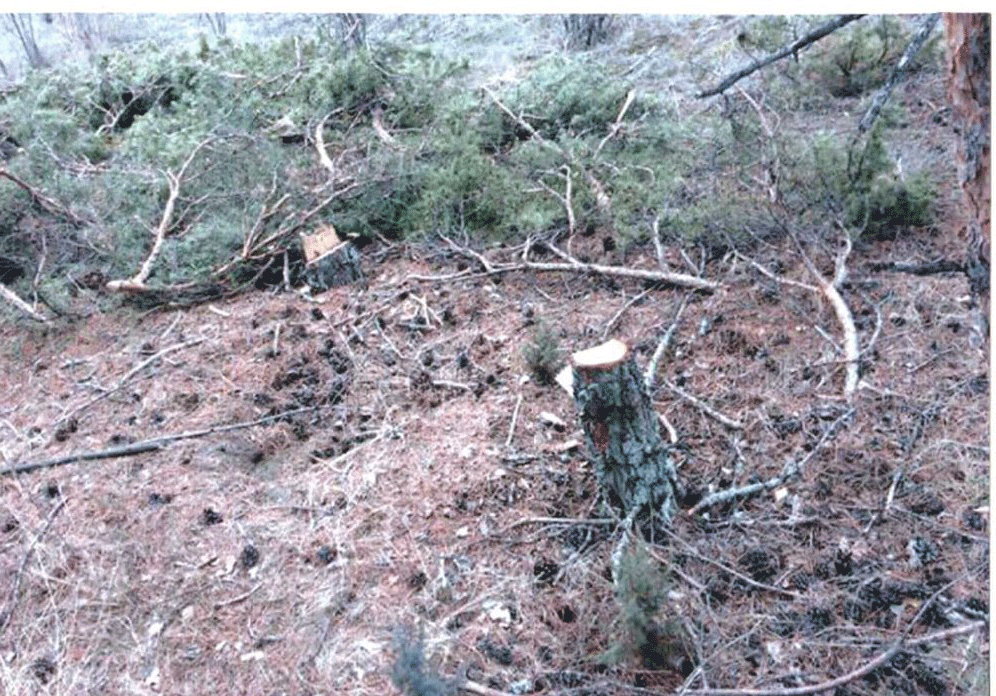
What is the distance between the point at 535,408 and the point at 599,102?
251 cm

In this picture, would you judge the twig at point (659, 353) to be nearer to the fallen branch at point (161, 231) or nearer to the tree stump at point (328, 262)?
the tree stump at point (328, 262)

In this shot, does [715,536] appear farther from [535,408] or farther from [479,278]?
[479,278]

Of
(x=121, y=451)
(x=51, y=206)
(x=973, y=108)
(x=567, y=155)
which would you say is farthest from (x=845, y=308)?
(x=51, y=206)

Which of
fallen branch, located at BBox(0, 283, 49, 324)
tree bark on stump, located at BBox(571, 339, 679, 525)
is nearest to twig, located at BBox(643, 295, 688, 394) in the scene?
tree bark on stump, located at BBox(571, 339, 679, 525)

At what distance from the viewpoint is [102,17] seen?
6.02 meters

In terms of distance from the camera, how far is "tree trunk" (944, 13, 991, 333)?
1.58 m

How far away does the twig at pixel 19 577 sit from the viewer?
2.37 metres

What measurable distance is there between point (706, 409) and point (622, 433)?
1.98ft

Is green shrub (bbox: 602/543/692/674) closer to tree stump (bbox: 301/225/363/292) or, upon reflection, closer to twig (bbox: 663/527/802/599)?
twig (bbox: 663/527/802/599)

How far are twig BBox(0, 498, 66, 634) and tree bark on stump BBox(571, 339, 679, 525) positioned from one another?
5.68 ft

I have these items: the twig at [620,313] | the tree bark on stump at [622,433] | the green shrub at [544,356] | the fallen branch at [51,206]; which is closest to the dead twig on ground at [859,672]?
the tree bark on stump at [622,433]

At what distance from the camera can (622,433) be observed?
2211 mm

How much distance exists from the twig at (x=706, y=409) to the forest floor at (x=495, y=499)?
0.02 meters

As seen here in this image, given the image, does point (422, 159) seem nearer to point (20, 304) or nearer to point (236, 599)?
point (20, 304)
